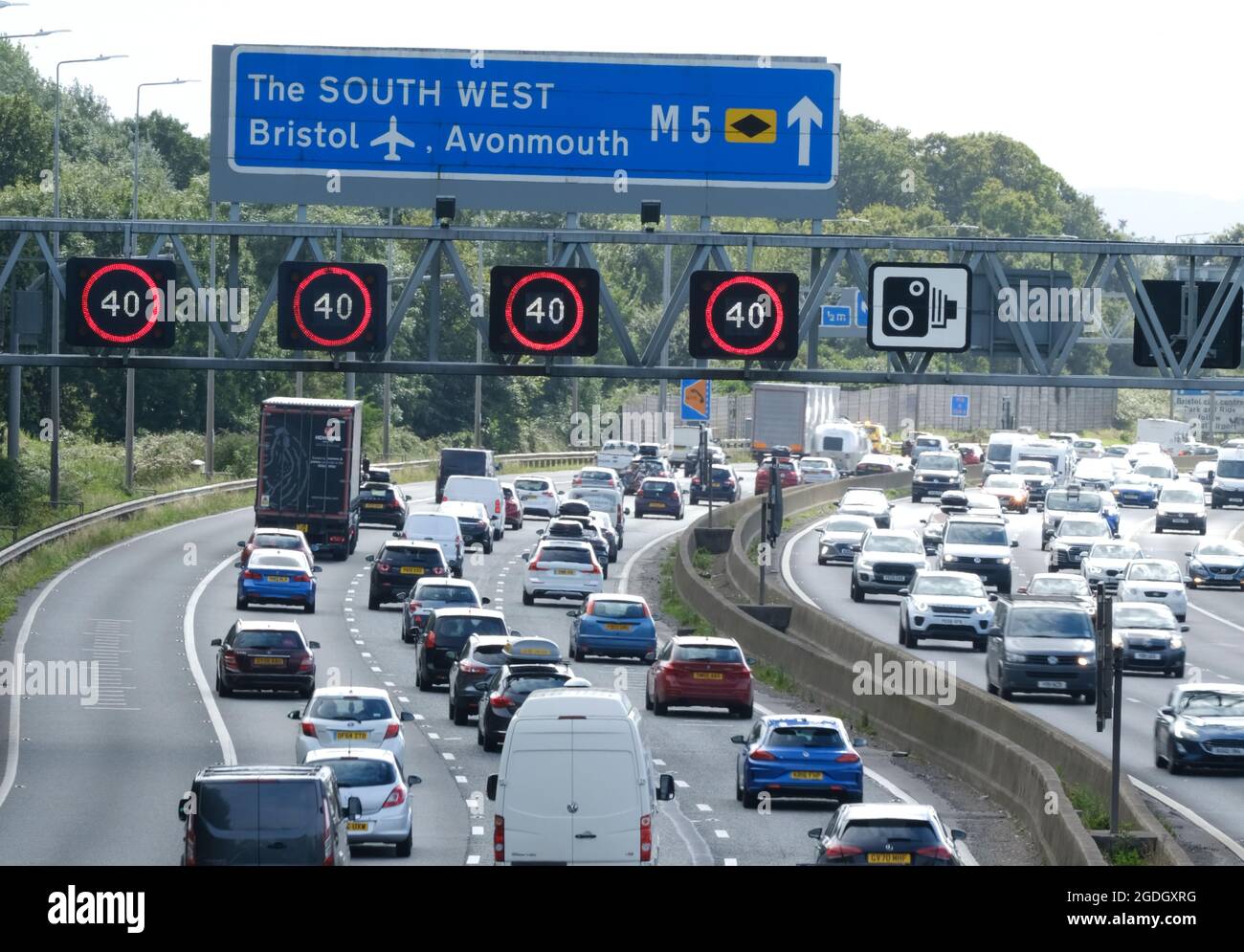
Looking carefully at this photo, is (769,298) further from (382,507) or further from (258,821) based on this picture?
(382,507)

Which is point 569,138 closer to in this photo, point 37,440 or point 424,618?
point 424,618

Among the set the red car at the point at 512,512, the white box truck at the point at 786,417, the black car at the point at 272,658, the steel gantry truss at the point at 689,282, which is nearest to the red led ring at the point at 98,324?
the steel gantry truss at the point at 689,282

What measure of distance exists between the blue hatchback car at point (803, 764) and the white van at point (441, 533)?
30546 millimetres

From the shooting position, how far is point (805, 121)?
2839 cm

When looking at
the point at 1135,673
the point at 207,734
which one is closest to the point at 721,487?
the point at 1135,673

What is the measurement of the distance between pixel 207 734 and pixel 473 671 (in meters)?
4.31

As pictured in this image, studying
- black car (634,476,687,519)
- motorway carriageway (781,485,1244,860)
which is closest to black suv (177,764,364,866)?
motorway carriageway (781,485,1244,860)

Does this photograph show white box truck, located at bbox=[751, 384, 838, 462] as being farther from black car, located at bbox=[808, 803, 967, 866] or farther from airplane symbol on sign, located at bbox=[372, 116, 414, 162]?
black car, located at bbox=[808, 803, 967, 866]

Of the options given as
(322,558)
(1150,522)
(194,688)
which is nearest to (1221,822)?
(194,688)

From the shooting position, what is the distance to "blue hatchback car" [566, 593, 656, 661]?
45.6 meters

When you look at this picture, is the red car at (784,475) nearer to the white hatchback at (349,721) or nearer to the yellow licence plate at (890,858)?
the white hatchback at (349,721)

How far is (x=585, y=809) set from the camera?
2208 centimetres

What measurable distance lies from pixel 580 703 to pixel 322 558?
139ft

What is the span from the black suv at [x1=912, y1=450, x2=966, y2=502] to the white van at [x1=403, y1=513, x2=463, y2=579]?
3590cm
